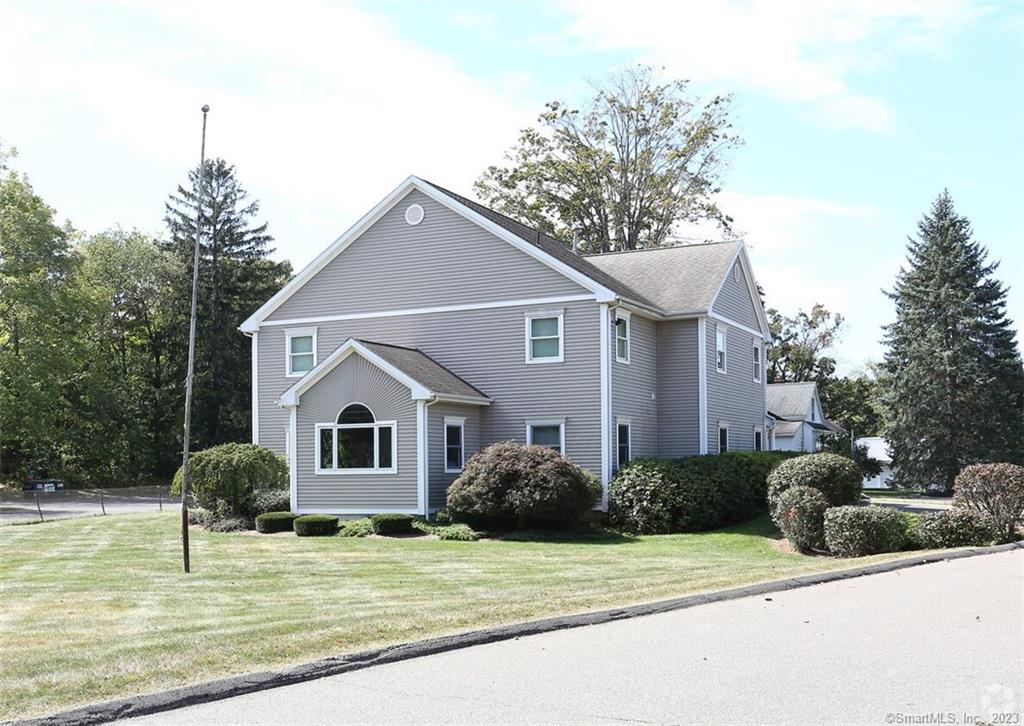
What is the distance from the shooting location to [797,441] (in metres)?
52.0

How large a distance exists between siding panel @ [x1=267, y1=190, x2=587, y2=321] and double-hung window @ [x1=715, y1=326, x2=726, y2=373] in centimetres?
590

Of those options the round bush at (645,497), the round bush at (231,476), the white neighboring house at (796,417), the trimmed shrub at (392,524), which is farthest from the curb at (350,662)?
the white neighboring house at (796,417)

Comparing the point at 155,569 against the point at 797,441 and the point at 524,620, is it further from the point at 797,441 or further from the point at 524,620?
the point at 797,441

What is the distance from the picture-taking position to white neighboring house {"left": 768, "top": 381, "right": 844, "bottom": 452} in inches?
2041

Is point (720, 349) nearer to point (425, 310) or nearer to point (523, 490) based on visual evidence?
point (425, 310)

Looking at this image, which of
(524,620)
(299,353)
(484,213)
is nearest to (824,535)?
(524,620)

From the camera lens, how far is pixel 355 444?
25938mm

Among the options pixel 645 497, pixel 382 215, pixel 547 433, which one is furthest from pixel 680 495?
pixel 382 215

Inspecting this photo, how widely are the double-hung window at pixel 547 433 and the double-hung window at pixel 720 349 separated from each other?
239 inches

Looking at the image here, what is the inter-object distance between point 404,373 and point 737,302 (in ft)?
40.5

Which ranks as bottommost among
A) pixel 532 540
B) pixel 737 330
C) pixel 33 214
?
pixel 532 540

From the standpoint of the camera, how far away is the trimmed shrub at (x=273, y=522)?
965 inches

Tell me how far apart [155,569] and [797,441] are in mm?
40835

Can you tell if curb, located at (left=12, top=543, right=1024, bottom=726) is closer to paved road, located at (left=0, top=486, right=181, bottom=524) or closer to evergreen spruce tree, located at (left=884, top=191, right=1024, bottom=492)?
paved road, located at (left=0, top=486, right=181, bottom=524)
